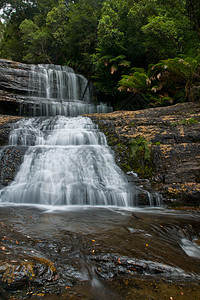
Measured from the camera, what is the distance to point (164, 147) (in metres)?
5.92

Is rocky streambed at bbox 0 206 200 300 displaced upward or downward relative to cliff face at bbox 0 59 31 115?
downward

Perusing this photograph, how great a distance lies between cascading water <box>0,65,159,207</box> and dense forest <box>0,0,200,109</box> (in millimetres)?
4563

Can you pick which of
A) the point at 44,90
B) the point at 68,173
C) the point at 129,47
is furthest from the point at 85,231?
the point at 129,47

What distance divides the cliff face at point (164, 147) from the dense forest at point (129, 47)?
8.93 feet

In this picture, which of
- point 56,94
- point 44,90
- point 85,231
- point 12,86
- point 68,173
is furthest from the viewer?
point 56,94

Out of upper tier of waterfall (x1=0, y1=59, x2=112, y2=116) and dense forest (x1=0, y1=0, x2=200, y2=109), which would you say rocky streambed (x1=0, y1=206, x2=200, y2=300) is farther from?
upper tier of waterfall (x1=0, y1=59, x2=112, y2=116)

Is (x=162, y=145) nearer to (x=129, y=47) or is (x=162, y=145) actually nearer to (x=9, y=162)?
(x=9, y=162)

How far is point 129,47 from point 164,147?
9.11 metres

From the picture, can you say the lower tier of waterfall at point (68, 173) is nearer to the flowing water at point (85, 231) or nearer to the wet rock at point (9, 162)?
the flowing water at point (85, 231)

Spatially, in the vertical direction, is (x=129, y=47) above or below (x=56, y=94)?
above

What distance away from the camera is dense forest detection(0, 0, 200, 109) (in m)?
9.91

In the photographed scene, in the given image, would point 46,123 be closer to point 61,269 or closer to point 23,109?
point 23,109

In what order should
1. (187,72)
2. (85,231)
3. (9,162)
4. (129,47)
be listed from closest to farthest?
1. (85,231)
2. (9,162)
3. (187,72)
4. (129,47)

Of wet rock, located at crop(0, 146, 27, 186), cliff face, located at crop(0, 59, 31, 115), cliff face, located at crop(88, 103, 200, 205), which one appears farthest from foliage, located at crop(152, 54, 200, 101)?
cliff face, located at crop(0, 59, 31, 115)
